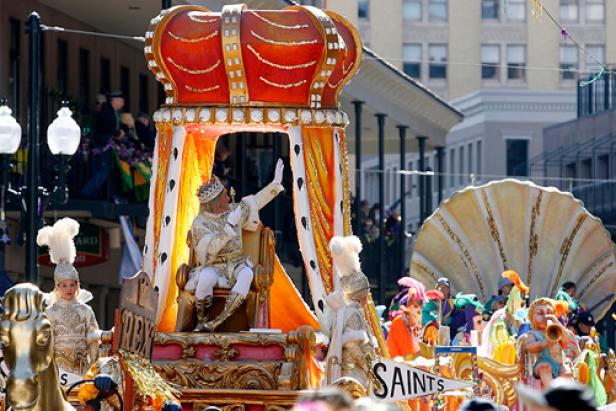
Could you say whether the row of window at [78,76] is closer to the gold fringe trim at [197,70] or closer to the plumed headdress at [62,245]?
the gold fringe trim at [197,70]

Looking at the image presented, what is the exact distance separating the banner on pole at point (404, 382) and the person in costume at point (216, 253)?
4.50ft

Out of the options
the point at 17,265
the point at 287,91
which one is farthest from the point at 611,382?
the point at 17,265

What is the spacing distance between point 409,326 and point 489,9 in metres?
64.1

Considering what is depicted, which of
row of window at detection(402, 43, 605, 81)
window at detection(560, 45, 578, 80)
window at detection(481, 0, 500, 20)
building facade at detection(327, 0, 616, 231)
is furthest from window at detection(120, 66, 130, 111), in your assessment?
window at detection(481, 0, 500, 20)

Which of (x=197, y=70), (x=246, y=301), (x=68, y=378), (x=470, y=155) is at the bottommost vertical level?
(x=68, y=378)

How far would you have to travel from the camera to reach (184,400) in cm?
1959

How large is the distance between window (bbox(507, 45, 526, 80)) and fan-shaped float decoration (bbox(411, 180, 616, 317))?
54472 mm

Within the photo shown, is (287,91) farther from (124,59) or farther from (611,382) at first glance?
(124,59)

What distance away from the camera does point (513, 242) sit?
107 ft

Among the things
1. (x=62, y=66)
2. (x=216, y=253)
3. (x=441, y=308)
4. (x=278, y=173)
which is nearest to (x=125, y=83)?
(x=62, y=66)

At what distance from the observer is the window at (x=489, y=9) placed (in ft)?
286

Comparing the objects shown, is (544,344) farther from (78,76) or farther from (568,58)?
(568,58)

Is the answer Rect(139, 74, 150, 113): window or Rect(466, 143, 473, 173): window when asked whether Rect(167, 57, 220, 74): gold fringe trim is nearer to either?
Rect(139, 74, 150, 113): window

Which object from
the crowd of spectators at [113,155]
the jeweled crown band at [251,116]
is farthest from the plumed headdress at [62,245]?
the crowd of spectators at [113,155]
